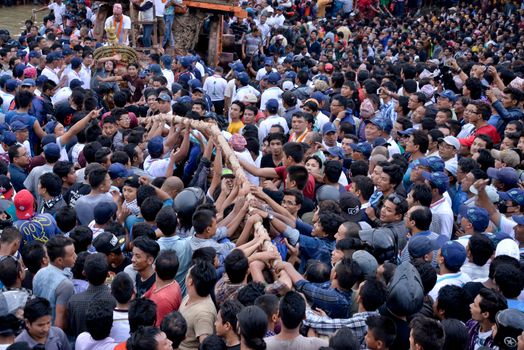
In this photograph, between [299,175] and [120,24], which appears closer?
[299,175]

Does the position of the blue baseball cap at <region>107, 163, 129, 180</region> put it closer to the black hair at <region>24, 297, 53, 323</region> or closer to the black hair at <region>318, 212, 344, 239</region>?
the black hair at <region>318, 212, 344, 239</region>

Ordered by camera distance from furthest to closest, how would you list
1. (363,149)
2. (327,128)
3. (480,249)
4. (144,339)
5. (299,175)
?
(327,128)
(363,149)
(299,175)
(480,249)
(144,339)

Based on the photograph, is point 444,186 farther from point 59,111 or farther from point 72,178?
point 59,111

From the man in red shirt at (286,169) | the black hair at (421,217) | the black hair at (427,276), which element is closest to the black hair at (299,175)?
the man in red shirt at (286,169)

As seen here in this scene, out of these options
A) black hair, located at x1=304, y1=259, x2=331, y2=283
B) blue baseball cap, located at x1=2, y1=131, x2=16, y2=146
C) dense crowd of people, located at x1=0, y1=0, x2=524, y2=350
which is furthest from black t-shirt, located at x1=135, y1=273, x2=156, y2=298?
blue baseball cap, located at x1=2, y1=131, x2=16, y2=146

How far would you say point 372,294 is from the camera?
4.45m

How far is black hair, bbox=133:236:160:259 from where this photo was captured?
4949 millimetres

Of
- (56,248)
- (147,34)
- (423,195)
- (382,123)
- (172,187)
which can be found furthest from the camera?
(147,34)

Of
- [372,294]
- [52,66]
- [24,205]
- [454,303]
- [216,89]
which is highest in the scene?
[372,294]

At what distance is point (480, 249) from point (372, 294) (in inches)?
52.9

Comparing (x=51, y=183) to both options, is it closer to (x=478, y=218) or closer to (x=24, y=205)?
(x=24, y=205)

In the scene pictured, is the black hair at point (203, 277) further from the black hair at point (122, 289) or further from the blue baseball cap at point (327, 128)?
the blue baseball cap at point (327, 128)

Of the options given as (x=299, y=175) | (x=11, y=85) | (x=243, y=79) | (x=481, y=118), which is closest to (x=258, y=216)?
(x=299, y=175)

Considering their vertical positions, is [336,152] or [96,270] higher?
[96,270]
